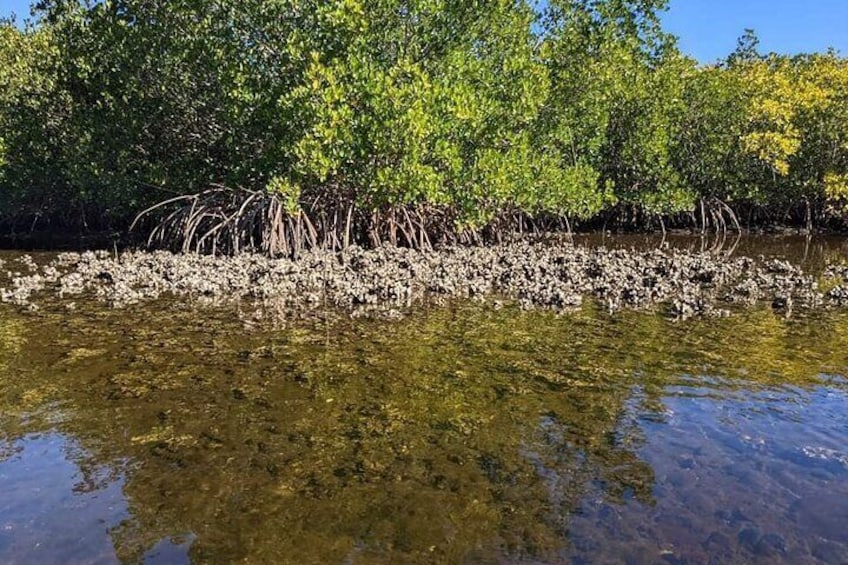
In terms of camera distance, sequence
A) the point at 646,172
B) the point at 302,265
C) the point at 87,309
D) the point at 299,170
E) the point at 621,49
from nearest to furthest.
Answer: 1. the point at 87,309
2. the point at 302,265
3. the point at 299,170
4. the point at 621,49
5. the point at 646,172

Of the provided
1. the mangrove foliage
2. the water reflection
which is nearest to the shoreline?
the mangrove foliage

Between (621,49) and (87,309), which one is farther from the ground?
(621,49)

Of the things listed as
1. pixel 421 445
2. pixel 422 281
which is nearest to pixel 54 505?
pixel 421 445

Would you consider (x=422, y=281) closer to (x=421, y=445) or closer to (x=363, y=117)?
(x=363, y=117)

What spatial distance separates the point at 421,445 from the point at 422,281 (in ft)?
22.3

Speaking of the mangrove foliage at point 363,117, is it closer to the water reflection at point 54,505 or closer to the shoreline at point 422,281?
the shoreline at point 422,281

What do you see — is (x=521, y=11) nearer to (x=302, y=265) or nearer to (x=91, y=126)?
(x=302, y=265)

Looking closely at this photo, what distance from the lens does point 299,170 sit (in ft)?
44.5

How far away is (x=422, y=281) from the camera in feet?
38.3

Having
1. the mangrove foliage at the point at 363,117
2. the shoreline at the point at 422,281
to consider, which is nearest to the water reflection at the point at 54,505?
the shoreline at the point at 422,281

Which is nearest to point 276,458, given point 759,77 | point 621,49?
point 621,49

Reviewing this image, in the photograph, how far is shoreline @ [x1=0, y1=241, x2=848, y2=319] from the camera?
33.3 feet

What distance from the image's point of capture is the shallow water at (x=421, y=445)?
3760 millimetres

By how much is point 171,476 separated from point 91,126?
50.0ft
